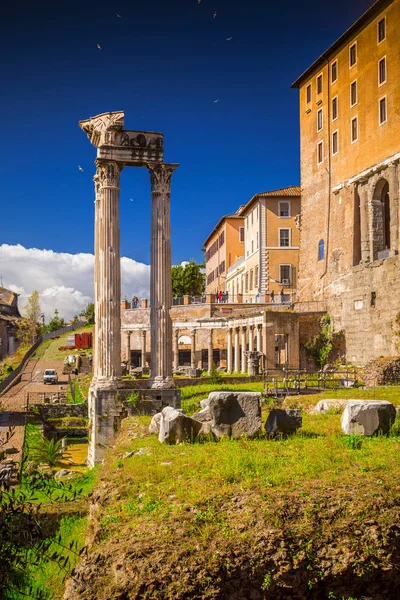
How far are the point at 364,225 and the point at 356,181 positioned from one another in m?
2.56

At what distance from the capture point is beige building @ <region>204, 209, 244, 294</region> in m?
63.3

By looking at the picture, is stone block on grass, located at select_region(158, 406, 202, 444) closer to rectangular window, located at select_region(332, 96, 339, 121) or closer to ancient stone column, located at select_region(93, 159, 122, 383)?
ancient stone column, located at select_region(93, 159, 122, 383)

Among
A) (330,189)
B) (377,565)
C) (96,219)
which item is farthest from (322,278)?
(377,565)

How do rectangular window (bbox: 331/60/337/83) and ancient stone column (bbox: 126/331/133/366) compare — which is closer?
rectangular window (bbox: 331/60/337/83)

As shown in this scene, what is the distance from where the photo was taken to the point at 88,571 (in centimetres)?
675

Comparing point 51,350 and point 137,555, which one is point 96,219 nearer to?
point 137,555

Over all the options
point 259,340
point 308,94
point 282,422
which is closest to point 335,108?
point 308,94

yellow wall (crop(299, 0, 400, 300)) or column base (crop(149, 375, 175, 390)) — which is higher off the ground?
yellow wall (crop(299, 0, 400, 300))

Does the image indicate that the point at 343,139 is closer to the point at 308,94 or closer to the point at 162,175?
the point at 308,94

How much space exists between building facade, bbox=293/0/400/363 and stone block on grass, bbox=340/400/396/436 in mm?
19749

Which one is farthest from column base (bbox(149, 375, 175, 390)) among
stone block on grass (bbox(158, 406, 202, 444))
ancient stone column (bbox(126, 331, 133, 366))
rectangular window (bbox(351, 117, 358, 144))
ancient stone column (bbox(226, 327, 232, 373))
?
ancient stone column (bbox(126, 331, 133, 366))

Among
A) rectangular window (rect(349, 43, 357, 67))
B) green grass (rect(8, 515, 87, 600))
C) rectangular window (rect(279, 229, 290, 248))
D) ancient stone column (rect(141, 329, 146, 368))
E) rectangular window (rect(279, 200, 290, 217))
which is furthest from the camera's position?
rectangular window (rect(279, 200, 290, 217))

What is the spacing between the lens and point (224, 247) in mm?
65250

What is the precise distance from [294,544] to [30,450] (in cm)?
1451
